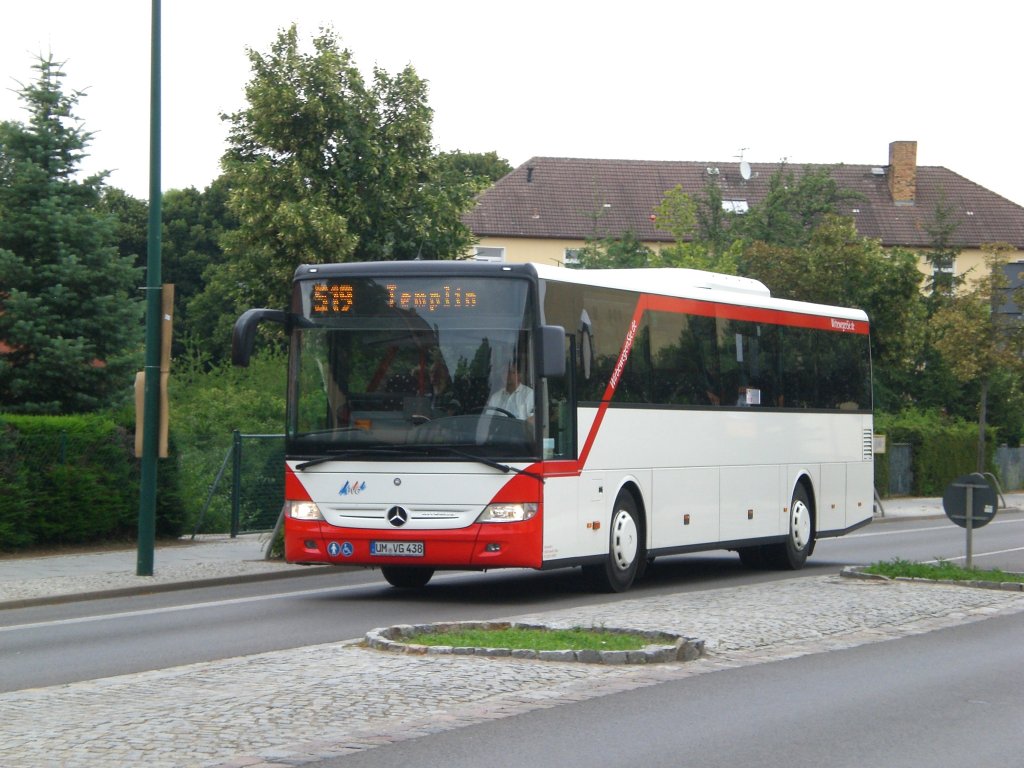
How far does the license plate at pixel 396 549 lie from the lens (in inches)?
607

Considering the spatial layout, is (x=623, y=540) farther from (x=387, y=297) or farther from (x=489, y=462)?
(x=387, y=297)

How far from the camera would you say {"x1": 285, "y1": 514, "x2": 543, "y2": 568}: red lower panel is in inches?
602

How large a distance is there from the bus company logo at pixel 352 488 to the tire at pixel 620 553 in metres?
2.73

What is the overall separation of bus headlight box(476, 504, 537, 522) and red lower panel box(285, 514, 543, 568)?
0.05 m

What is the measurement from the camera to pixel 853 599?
1564 centimetres

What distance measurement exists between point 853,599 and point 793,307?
6477 millimetres

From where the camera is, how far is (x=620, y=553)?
17000 millimetres

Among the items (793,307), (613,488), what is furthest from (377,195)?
(613,488)

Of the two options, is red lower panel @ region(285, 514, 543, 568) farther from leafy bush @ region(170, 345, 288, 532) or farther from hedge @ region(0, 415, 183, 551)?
leafy bush @ region(170, 345, 288, 532)

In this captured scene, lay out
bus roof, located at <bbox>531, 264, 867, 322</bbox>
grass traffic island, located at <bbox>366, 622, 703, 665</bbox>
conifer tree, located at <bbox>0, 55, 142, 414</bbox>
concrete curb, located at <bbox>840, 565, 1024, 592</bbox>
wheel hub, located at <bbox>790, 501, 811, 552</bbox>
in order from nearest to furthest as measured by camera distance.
A: grass traffic island, located at <bbox>366, 622, 703, 665</bbox> → bus roof, located at <bbox>531, 264, 867, 322</bbox> → concrete curb, located at <bbox>840, 565, 1024, 592</bbox> → wheel hub, located at <bbox>790, 501, 811, 552</bbox> → conifer tree, located at <bbox>0, 55, 142, 414</bbox>

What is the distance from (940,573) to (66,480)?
11422mm

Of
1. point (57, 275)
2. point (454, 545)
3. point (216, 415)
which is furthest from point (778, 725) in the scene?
point (216, 415)

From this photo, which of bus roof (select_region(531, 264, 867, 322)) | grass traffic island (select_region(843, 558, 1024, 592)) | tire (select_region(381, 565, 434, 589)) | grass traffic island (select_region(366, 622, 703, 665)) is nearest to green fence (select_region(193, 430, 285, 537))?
tire (select_region(381, 565, 434, 589))

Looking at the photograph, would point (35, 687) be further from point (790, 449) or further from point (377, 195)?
point (377, 195)
